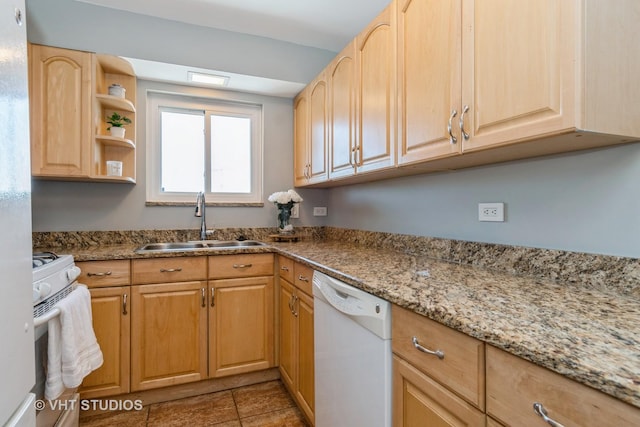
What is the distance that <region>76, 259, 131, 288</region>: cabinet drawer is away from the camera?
1.83 meters

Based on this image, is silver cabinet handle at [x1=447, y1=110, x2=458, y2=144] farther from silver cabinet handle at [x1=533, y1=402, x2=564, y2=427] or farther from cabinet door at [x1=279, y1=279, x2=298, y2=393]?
cabinet door at [x1=279, y1=279, x2=298, y2=393]

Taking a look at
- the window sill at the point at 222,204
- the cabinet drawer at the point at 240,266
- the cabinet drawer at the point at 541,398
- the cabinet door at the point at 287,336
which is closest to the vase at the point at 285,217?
the window sill at the point at 222,204

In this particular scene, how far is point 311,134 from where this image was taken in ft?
8.18

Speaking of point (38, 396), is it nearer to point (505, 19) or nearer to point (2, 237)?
point (2, 237)

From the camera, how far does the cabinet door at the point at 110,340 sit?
1864 mm

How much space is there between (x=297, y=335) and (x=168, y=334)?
0.83 meters

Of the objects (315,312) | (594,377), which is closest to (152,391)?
(315,312)

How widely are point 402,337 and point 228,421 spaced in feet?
4.58

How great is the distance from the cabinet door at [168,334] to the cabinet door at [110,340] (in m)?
0.04

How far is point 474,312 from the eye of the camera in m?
0.81

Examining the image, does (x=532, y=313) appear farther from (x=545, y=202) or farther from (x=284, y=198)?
(x=284, y=198)

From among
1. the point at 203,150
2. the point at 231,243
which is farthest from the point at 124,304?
the point at 203,150

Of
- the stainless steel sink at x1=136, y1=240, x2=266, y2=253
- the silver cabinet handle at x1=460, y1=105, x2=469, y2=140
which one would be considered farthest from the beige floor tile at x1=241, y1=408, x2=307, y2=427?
the silver cabinet handle at x1=460, y1=105, x2=469, y2=140

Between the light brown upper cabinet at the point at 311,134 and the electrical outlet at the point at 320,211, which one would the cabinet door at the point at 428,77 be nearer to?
the light brown upper cabinet at the point at 311,134
